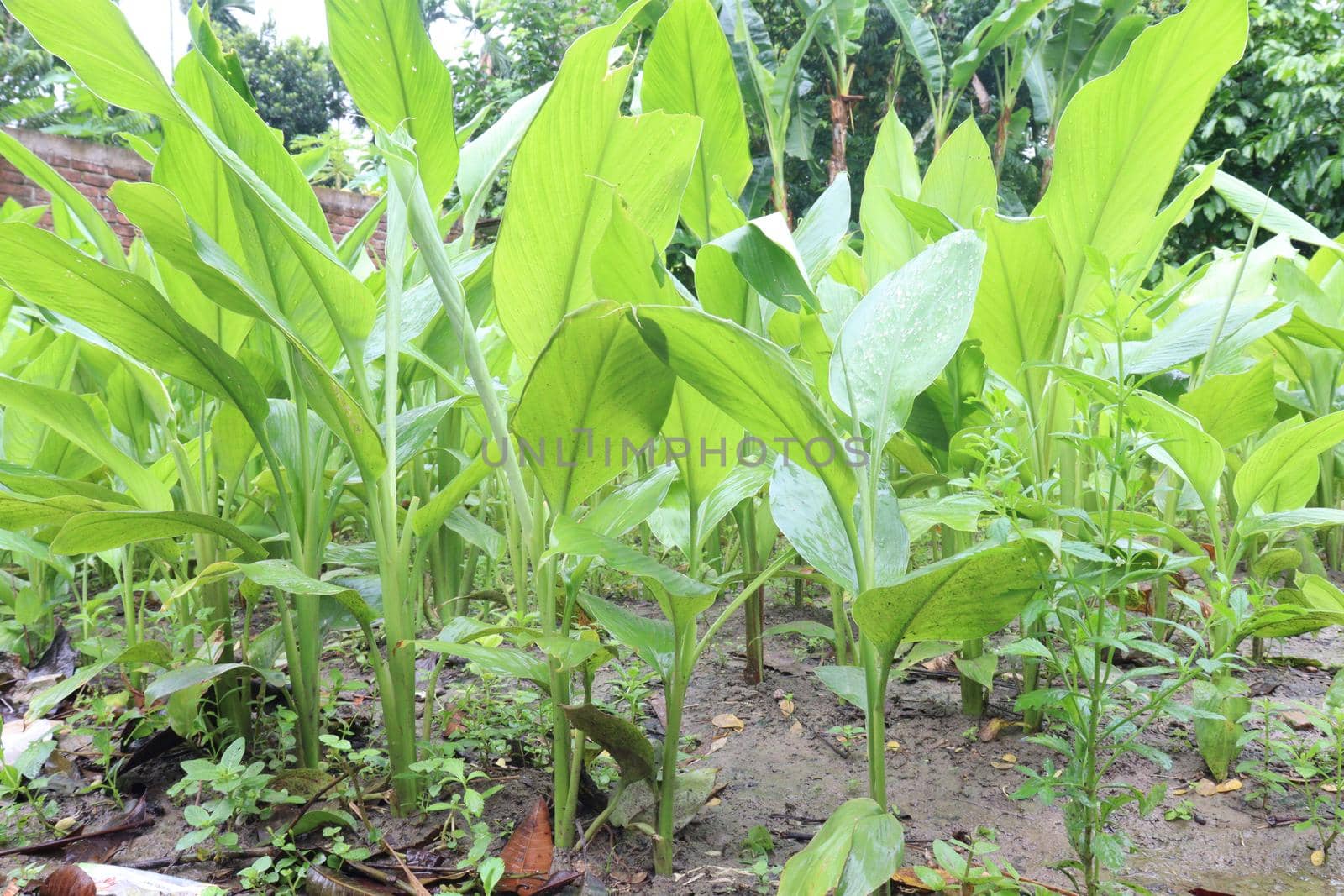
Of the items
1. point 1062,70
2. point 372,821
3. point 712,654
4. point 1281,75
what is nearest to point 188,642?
point 372,821

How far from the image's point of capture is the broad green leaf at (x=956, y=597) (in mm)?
554

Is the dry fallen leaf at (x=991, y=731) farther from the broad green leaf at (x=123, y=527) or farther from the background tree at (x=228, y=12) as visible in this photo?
the background tree at (x=228, y=12)

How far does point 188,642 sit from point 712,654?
2.34 feet

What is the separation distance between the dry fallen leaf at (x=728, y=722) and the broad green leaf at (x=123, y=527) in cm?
60

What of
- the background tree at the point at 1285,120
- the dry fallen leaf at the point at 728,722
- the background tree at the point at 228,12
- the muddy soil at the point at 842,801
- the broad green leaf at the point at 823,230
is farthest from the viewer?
the background tree at the point at 228,12

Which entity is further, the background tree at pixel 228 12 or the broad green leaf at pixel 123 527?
the background tree at pixel 228 12

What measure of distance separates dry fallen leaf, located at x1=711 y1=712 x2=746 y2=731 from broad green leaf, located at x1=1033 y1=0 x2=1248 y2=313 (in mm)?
619

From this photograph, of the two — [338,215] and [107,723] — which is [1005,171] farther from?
[107,723]

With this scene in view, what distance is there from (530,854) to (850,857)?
0.99ft

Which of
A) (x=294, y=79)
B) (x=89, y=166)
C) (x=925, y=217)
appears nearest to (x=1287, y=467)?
(x=925, y=217)

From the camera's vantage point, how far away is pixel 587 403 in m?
0.65

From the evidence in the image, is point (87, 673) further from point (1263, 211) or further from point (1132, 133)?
point (1263, 211)

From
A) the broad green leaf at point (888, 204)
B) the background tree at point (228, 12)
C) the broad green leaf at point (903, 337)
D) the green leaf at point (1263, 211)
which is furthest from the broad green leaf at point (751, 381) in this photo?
the background tree at point (228, 12)

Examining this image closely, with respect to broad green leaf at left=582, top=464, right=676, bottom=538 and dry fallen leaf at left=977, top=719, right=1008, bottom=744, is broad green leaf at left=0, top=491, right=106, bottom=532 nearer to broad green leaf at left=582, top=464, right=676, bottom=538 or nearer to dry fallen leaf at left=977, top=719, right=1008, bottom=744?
broad green leaf at left=582, top=464, right=676, bottom=538
